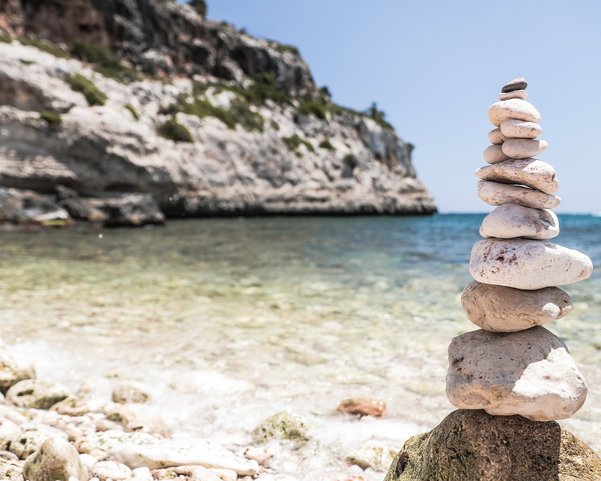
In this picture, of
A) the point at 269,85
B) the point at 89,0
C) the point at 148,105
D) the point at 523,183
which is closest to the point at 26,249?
the point at 523,183

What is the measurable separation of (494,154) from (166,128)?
46.0 meters

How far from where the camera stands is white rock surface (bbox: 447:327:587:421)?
103 inches

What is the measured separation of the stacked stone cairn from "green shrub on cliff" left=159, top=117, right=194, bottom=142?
45265 millimetres

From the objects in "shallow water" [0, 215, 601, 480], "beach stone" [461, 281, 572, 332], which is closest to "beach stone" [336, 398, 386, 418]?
"shallow water" [0, 215, 601, 480]

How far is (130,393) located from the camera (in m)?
4.97

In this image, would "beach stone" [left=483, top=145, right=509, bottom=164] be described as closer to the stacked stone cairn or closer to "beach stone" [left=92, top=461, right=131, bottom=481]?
the stacked stone cairn

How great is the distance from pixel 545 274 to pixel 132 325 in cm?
703

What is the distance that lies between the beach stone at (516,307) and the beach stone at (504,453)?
0.62 meters

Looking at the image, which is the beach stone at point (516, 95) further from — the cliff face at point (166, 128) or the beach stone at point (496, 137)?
the cliff face at point (166, 128)

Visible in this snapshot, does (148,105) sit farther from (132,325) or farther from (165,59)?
(132,325)

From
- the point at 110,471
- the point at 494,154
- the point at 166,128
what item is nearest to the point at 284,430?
the point at 110,471

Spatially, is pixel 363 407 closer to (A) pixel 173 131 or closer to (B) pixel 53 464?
(B) pixel 53 464

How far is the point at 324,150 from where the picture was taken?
64.2m

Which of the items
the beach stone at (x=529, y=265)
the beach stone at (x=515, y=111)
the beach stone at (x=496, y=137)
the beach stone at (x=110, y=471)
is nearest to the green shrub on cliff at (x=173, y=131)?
the beach stone at (x=110, y=471)
